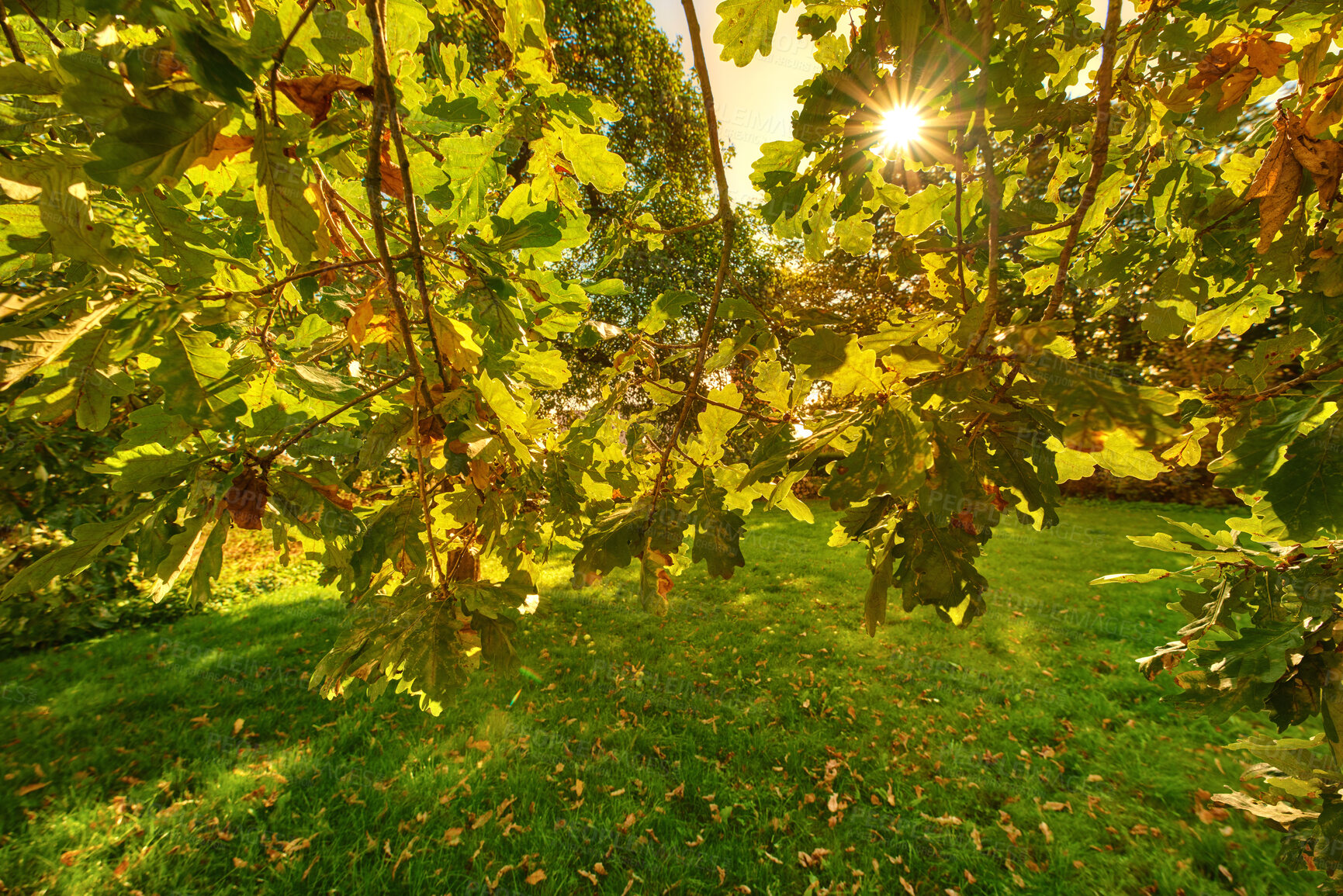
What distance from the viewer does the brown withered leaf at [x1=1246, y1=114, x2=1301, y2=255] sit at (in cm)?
127

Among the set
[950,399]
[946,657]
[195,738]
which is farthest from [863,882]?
[195,738]

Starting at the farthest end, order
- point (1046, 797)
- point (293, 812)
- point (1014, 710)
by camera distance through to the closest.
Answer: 1. point (1014, 710)
2. point (1046, 797)
3. point (293, 812)

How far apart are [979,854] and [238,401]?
4.39 metres

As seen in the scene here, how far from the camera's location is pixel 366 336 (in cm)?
148

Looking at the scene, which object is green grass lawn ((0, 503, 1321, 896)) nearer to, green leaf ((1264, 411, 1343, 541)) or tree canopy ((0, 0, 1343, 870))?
tree canopy ((0, 0, 1343, 870))

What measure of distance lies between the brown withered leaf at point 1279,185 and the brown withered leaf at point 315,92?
2117 mm

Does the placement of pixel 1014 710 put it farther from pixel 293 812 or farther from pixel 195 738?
pixel 195 738

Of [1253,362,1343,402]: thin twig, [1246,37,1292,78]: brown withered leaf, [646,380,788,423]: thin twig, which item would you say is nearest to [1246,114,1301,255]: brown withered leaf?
[1246,37,1292,78]: brown withered leaf

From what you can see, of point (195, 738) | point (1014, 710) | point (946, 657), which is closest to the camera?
point (195, 738)

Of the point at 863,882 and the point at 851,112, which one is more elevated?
the point at 851,112

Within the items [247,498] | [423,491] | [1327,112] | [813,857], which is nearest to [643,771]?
[813,857]

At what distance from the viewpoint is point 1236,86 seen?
1.41m

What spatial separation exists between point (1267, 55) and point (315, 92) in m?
2.25

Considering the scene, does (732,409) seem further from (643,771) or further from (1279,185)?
(643,771)
